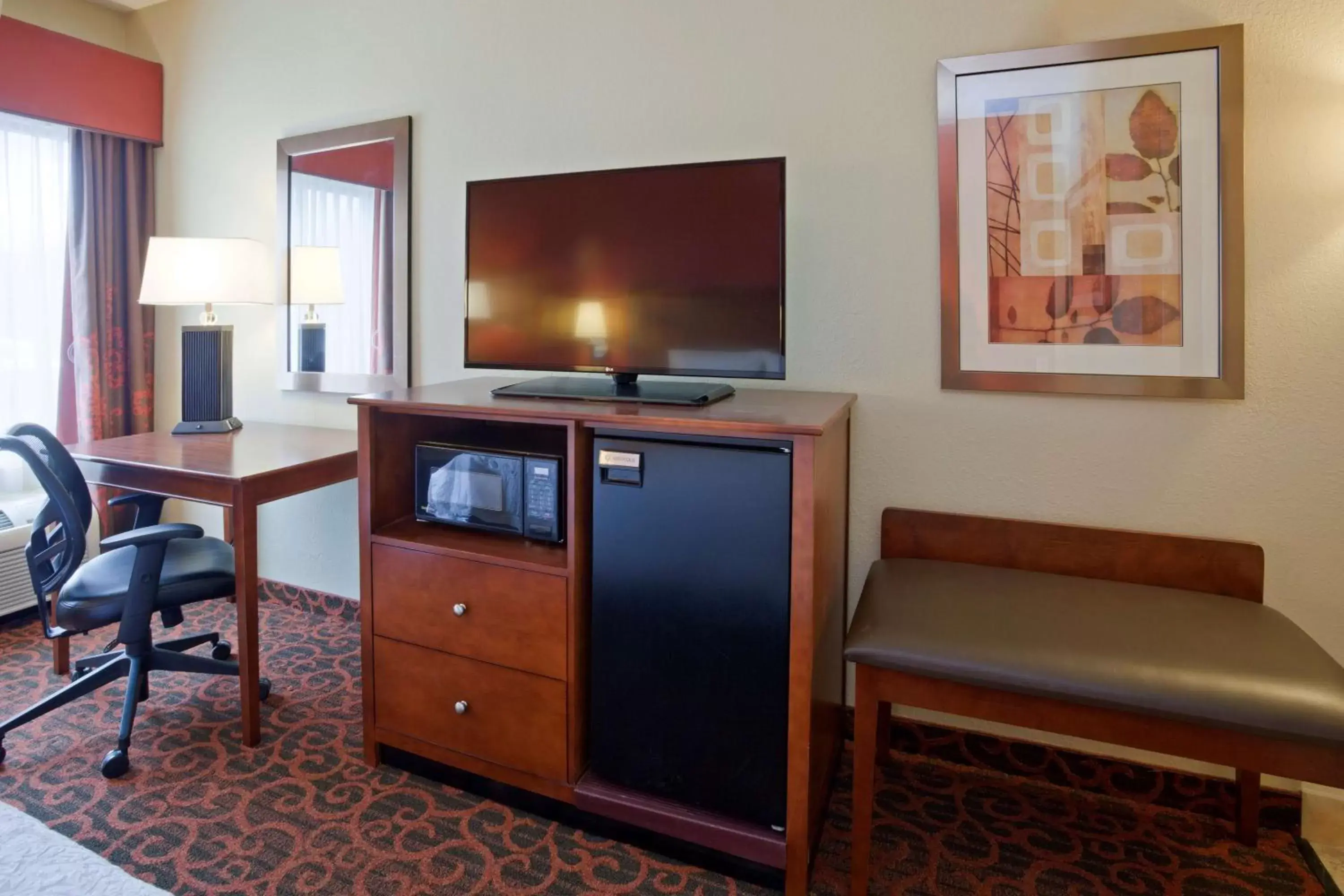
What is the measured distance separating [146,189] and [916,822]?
3732 millimetres

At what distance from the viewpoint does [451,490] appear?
1.94 m

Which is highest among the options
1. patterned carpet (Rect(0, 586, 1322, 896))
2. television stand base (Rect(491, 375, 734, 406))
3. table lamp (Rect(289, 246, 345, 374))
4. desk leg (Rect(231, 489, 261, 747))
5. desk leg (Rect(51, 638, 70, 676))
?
table lamp (Rect(289, 246, 345, 374))

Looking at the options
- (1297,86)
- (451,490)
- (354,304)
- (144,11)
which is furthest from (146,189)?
(1297,86)

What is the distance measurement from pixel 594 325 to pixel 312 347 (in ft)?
4.78

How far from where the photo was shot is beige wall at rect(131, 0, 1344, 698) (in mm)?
1677

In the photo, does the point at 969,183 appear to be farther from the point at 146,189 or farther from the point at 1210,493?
the point at 146,189

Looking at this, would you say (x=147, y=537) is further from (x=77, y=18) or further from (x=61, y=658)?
(x=77, y=18)

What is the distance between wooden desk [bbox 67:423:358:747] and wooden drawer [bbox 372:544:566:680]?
449 millimetres

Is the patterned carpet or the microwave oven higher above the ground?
the microwave oven

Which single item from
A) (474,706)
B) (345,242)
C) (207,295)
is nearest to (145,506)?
(207,295)

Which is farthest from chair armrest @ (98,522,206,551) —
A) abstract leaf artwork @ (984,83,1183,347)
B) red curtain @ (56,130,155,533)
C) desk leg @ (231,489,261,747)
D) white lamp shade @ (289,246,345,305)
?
abstract leaf artwork @ (984,83,1183,347)

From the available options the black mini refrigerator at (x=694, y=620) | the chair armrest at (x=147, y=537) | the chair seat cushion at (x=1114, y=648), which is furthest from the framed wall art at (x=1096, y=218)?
the chair armrest at (x=147, y=537)

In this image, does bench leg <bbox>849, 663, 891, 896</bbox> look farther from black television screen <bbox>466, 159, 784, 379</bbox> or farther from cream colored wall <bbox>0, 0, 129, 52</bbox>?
cream colored wall <bbox>0, 0, 129, 52</bbox>

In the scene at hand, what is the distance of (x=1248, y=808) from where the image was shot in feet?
5.60
